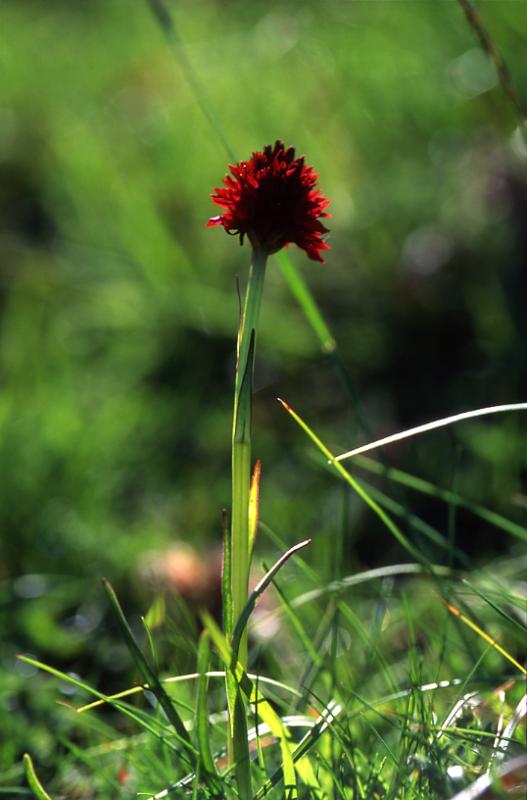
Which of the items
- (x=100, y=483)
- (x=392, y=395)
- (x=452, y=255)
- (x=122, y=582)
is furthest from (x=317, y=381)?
(x=122, y=582)

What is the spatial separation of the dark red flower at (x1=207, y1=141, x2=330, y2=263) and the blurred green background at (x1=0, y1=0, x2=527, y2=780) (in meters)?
0.50

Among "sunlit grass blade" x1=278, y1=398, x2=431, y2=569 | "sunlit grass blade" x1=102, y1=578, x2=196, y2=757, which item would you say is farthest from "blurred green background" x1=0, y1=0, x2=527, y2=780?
"sunlit grass blade" x1=102, y1=578, x2=196, y2=757

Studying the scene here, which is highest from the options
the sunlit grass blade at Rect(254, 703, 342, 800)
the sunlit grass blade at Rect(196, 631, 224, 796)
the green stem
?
the green stem

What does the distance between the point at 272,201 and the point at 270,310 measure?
127cm

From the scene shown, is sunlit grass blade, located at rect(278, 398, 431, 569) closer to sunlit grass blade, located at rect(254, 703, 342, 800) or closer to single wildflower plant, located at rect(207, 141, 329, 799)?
single wildflower plant, located at rect(207, 141, 329, 799)

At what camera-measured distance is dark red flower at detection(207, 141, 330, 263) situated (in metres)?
0.64

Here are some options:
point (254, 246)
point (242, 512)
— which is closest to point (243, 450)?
point (242, 512)

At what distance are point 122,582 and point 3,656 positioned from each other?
233mm

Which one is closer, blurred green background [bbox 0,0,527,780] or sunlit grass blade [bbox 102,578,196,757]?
sunlit grass blade [bbox 102,578,196,757]

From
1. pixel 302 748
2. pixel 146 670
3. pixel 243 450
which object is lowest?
pixel 302 748

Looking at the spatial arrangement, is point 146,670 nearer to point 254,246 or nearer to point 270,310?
point 254,246

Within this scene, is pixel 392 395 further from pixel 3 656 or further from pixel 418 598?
pixel 3 656

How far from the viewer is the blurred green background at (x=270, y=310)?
4.62ft

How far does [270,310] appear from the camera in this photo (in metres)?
1.91
